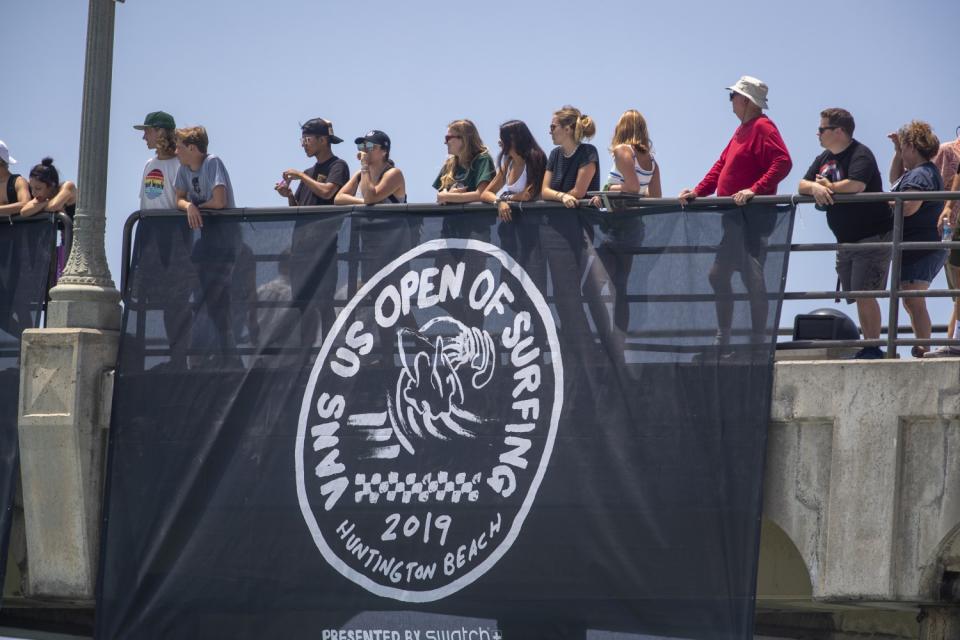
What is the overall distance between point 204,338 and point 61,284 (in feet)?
4.15

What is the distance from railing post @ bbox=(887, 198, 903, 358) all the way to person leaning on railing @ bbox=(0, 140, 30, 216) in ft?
22.1

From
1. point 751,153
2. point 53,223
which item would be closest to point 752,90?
point 751,153

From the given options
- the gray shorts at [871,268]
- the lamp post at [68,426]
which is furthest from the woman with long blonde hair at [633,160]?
the lamp post at [68,426]

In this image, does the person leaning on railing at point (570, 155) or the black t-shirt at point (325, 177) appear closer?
the person leaning on railing at point (570, 155)

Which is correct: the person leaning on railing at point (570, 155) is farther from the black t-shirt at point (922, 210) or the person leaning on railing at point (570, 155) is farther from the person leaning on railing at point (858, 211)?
the black t-shirt at point (922, 210)

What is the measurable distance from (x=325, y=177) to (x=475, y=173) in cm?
137

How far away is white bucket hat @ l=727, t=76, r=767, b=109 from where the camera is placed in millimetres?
10297

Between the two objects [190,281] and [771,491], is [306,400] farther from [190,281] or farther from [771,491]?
[771,491]

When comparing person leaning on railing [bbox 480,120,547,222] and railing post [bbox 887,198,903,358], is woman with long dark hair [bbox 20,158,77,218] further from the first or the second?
railing post [bbox 887,198,903,358]

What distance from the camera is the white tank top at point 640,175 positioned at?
33.6 feet

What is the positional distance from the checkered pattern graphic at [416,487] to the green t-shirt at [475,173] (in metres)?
2.16

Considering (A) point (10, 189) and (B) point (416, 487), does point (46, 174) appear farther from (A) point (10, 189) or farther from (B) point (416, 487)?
→ (B) point (416, 487)

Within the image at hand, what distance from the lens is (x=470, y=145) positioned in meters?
10.7

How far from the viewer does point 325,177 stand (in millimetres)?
11273
